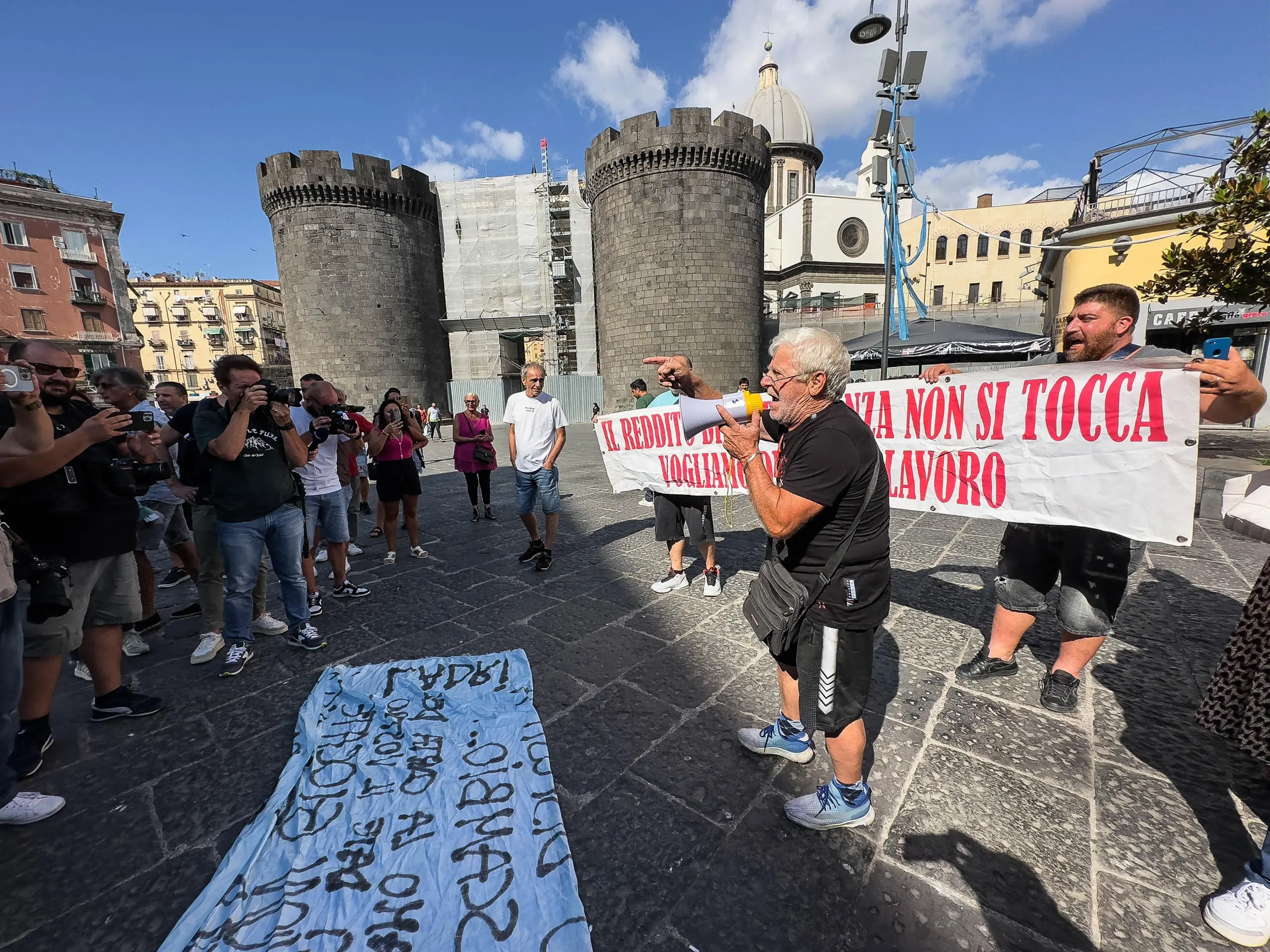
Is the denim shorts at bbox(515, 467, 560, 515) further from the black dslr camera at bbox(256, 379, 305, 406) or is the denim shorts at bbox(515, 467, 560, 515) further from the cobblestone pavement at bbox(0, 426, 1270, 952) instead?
the black dslr camera at bbox(256, 379, 305, 406)

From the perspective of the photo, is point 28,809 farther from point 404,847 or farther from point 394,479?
point 394,479

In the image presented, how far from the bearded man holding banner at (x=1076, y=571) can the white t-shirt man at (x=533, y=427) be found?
12.0 feet

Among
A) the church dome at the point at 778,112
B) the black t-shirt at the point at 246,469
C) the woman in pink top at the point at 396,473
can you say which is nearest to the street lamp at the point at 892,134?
the woman in pink top at the point at 396,473

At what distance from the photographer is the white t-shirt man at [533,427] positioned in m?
5.06

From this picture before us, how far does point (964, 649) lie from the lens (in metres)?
3.32

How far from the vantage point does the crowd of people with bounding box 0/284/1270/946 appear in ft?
6.14

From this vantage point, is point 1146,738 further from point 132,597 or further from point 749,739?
point 132,597

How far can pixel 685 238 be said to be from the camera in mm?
22219

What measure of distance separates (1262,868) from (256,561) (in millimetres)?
4674

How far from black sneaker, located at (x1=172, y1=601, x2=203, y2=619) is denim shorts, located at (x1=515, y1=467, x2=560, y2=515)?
2.64m

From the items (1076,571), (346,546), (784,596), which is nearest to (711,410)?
(784,596)

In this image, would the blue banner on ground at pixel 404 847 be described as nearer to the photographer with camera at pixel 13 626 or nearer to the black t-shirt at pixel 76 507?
the photographer with camera at pixel 13 626

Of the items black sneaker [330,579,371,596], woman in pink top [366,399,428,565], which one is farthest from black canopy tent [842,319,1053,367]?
black sneaker [330,579,371,596]

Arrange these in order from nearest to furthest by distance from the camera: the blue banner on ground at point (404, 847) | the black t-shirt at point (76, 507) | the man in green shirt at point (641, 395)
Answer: the blue banner on ground at point (404, 847), the black t-shirt at point (76, 507), the man in green shirt at point (641, 395)
